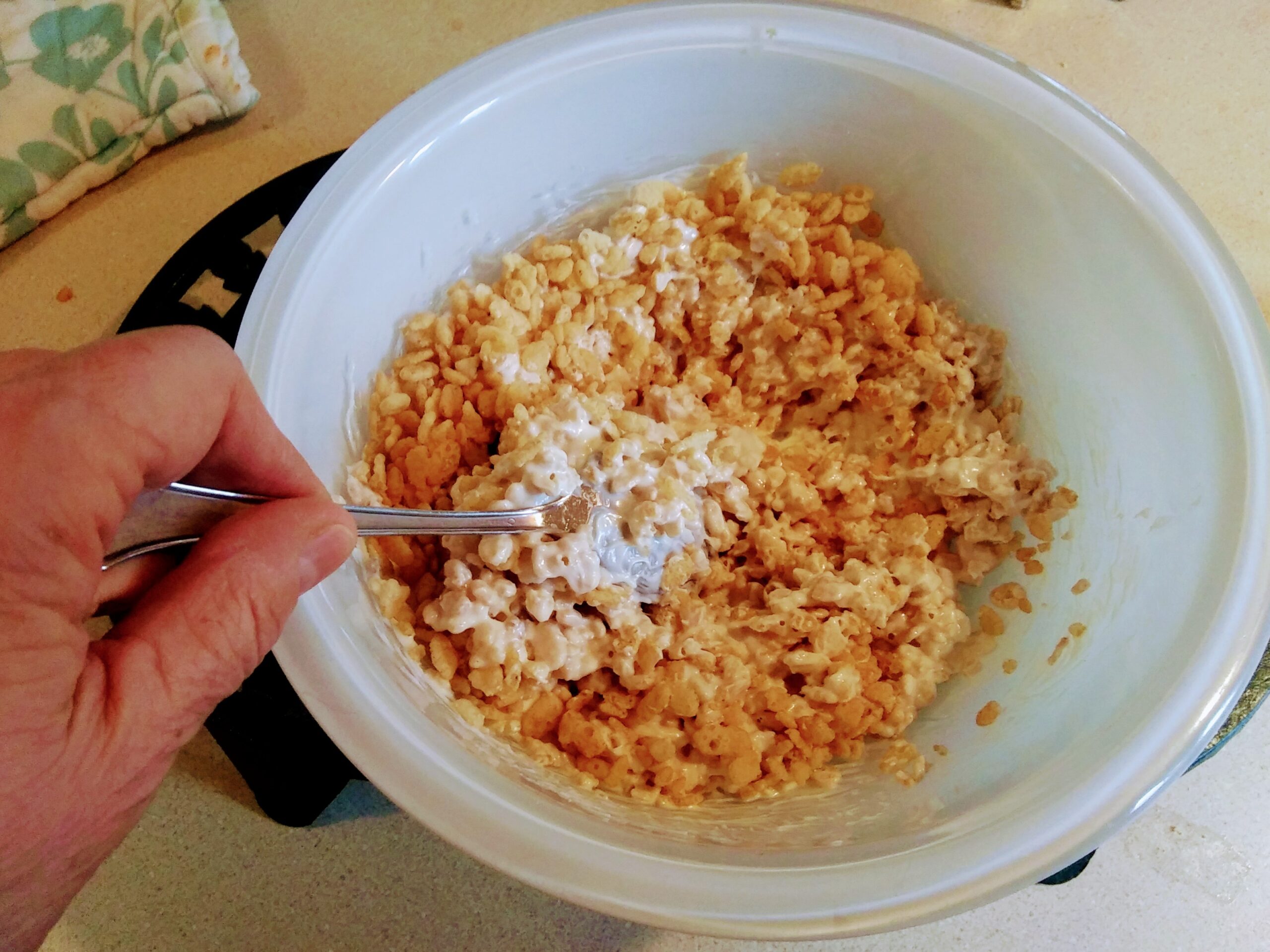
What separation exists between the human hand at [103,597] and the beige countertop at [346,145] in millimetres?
352

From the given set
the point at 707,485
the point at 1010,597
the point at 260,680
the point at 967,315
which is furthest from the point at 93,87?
the point at 1010,597

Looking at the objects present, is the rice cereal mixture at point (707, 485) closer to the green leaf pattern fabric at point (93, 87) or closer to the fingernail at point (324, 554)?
the fingernail at point (324, 554)

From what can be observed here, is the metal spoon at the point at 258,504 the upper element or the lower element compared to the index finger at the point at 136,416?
lower

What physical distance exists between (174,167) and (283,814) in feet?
2.17

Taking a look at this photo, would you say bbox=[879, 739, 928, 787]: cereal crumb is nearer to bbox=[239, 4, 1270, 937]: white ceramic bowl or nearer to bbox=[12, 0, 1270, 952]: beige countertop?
bbox=[239, 4, 1270, 937]: white ceramic bowl

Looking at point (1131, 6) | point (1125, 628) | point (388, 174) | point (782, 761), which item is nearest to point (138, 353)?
→ point (388, 174)

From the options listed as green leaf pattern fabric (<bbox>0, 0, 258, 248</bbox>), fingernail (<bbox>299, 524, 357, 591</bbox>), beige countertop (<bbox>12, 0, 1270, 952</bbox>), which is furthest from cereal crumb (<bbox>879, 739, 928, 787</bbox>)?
green leaf pattern fabric (<bbox>0, 0, 258, 248</bbox>)

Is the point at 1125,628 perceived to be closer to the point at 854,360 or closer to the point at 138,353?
the point at 854,360

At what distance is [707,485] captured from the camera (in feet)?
2.10

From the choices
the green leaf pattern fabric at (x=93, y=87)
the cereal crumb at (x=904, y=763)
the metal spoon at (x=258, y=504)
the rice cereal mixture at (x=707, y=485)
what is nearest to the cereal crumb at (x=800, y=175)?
the rice cereal mixture at (x=707, y=485)

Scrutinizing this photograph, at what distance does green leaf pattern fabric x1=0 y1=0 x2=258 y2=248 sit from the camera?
2.64 feet

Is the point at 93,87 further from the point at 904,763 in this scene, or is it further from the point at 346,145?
the point at 904,763

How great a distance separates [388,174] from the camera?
0.62m

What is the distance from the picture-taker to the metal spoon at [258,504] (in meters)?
0.42
